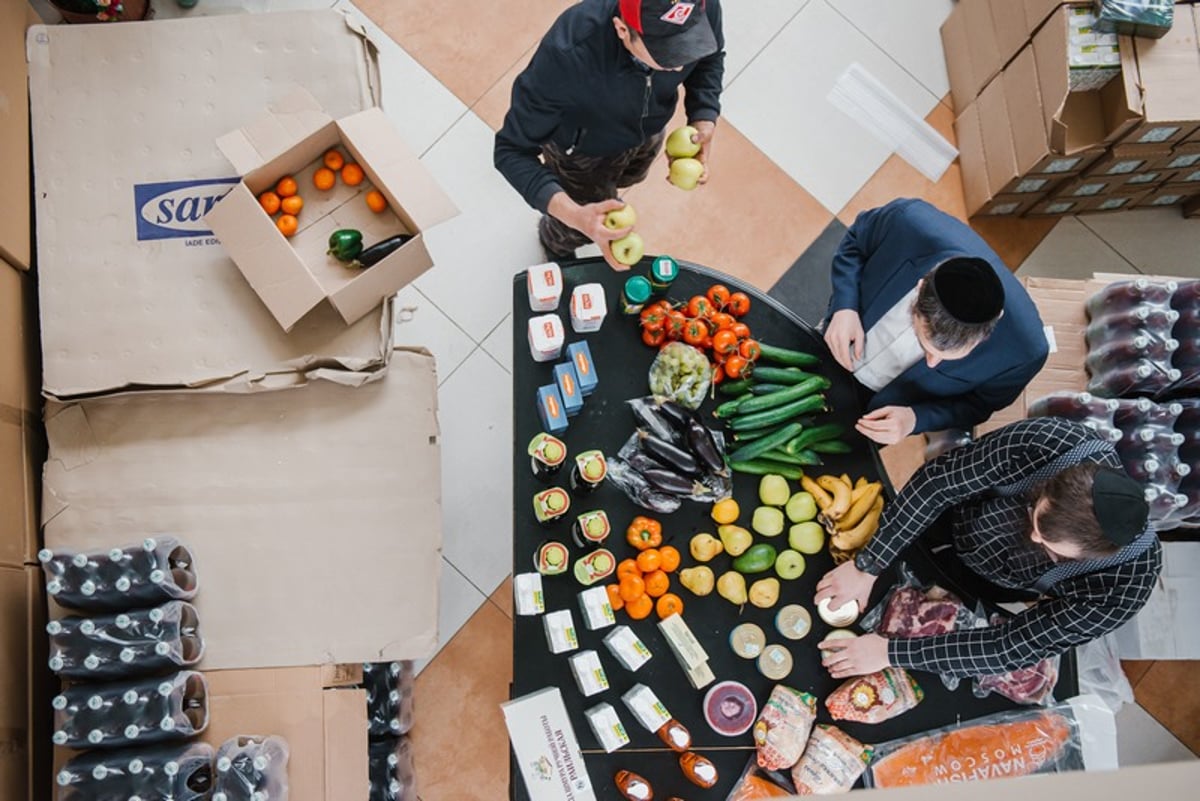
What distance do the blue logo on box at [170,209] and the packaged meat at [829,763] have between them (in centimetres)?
242

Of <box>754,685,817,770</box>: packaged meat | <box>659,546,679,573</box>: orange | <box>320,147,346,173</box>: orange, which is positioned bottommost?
<box>754,685,817,770</box>: packaged meat

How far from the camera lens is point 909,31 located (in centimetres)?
428

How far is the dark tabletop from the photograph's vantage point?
2473 mm

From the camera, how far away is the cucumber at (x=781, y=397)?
2625mm

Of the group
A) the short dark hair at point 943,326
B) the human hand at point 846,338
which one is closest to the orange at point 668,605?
the human hand at point 846,338

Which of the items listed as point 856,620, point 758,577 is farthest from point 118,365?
point 856,620

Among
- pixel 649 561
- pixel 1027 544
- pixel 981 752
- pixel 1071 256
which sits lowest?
pixel 981 752

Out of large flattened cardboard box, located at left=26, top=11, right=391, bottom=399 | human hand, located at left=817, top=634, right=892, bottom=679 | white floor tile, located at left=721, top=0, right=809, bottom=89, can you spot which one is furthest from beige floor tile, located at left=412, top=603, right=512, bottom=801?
white floor tile, located at left=721, top=0, right=809, bottom=89

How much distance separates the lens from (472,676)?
11.5ft

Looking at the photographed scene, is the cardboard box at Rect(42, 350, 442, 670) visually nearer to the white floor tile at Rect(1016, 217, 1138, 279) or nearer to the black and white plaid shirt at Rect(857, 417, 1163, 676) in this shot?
the black and white plaid shirt at Rect(857, 417, 1163, 676)

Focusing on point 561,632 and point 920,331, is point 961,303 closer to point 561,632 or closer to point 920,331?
point 920,331

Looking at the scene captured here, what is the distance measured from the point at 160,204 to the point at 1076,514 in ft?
9.05

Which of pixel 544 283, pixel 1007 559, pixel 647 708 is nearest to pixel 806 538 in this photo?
pixel 1007 559

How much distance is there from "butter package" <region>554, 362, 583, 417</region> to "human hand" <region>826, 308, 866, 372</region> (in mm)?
816
